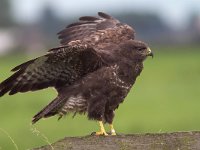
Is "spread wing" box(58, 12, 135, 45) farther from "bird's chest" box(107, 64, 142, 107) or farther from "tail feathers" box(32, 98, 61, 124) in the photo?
"tail feathers" box(32, 98, 61, 124)

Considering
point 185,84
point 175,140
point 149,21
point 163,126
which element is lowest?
point 149,21

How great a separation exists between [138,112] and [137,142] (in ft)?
54.4

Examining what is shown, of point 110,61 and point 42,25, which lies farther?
point 42,25

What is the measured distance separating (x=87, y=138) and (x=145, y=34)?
320ft

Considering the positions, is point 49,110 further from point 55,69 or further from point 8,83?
point 8,83

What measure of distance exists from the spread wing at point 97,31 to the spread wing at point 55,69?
755mm

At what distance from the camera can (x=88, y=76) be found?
988 centimetres

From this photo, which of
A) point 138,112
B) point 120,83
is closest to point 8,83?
point 120,83

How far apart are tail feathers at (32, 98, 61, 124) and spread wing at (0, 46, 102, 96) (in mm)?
195

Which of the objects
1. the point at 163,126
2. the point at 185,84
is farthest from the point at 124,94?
the point at 185,84

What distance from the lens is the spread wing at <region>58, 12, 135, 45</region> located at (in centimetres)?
1066

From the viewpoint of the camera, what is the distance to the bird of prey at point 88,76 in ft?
30.9

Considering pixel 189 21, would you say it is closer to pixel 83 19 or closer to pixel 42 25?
pixel 42 25

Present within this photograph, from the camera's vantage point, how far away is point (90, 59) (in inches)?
385
